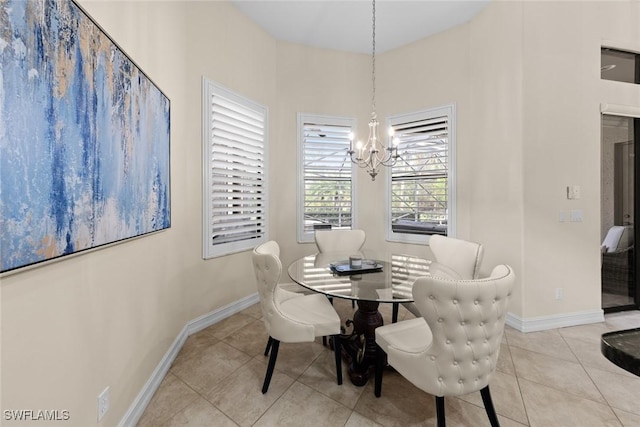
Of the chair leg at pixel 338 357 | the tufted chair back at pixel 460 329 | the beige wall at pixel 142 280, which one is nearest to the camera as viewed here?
the beige wall at pixel 142 280

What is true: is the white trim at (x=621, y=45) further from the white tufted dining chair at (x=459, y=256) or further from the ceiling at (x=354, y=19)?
the white tufted dining chair at (x=459, y=256)

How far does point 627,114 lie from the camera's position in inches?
112

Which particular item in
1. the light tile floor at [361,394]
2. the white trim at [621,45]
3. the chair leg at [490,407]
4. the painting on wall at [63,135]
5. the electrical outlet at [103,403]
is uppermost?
the white trim at [621,45]

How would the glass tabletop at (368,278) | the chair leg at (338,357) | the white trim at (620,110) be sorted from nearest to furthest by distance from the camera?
the glass tabletop at (368,278), the chair leg at (338,357), the white trim at (620,110)

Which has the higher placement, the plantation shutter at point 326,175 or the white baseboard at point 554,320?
the plantation shutter at point 326,175

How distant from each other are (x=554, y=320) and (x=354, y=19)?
4117 millimetres

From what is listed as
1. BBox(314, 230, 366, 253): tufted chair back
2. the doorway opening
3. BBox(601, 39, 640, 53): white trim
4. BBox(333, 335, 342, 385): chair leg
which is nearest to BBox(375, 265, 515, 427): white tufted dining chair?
BBox(333, 335, 342, 385): chair leg

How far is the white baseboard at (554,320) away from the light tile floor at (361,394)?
0.82 ft

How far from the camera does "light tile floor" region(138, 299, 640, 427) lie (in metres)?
1.56

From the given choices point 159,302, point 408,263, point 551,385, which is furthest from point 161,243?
point 551,385

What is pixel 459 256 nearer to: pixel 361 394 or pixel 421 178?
pixel 361 394

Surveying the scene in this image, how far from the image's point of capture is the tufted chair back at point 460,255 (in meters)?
2.17

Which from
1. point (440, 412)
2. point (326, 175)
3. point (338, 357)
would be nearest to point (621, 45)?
point (326, 175)

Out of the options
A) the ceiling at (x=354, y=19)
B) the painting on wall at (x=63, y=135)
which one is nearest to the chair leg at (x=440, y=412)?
the painting on wall at (x=63, y=135)
